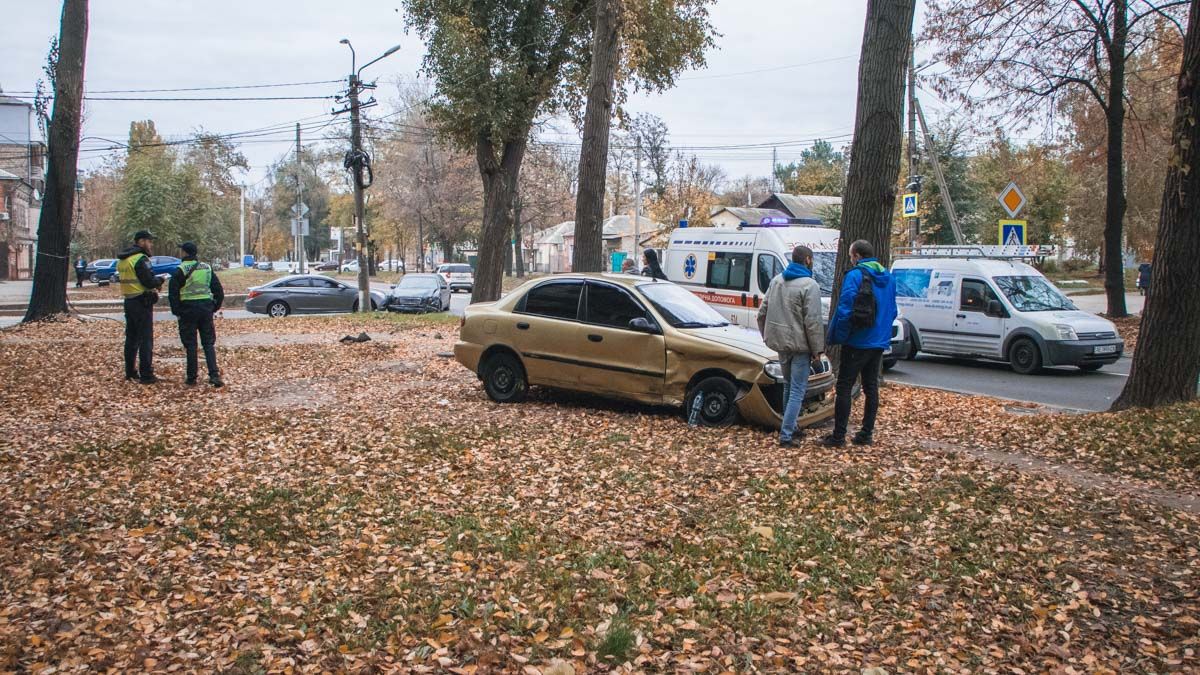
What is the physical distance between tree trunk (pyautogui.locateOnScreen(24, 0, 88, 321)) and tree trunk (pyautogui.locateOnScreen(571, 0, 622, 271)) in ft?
38.3

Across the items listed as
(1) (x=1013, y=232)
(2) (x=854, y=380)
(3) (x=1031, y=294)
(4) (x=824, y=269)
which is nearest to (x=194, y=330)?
(2) (x=854, y=380)

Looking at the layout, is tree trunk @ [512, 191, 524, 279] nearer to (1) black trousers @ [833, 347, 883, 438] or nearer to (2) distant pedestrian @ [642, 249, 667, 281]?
(2) distant pedestrian @ [642, 249, 667, 281]

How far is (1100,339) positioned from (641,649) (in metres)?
13.8

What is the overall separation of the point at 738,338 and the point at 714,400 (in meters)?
0.71

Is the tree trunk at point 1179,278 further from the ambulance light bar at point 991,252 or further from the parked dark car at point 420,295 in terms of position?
the parked dark car at point 420,295

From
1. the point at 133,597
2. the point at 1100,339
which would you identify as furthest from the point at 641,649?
the point at 1100,339

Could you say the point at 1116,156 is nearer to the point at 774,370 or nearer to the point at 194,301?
the point at 774,370

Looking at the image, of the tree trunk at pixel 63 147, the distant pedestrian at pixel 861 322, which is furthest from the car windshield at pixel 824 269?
the tree trunk at pixel 63 147

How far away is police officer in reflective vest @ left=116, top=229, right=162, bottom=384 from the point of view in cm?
1170

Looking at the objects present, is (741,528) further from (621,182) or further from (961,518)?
(621,182)

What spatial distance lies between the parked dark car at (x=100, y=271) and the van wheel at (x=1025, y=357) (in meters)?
46.0

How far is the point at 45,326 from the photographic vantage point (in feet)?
62.3

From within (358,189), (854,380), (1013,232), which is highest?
(358,189)

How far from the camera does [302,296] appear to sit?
29078mm
